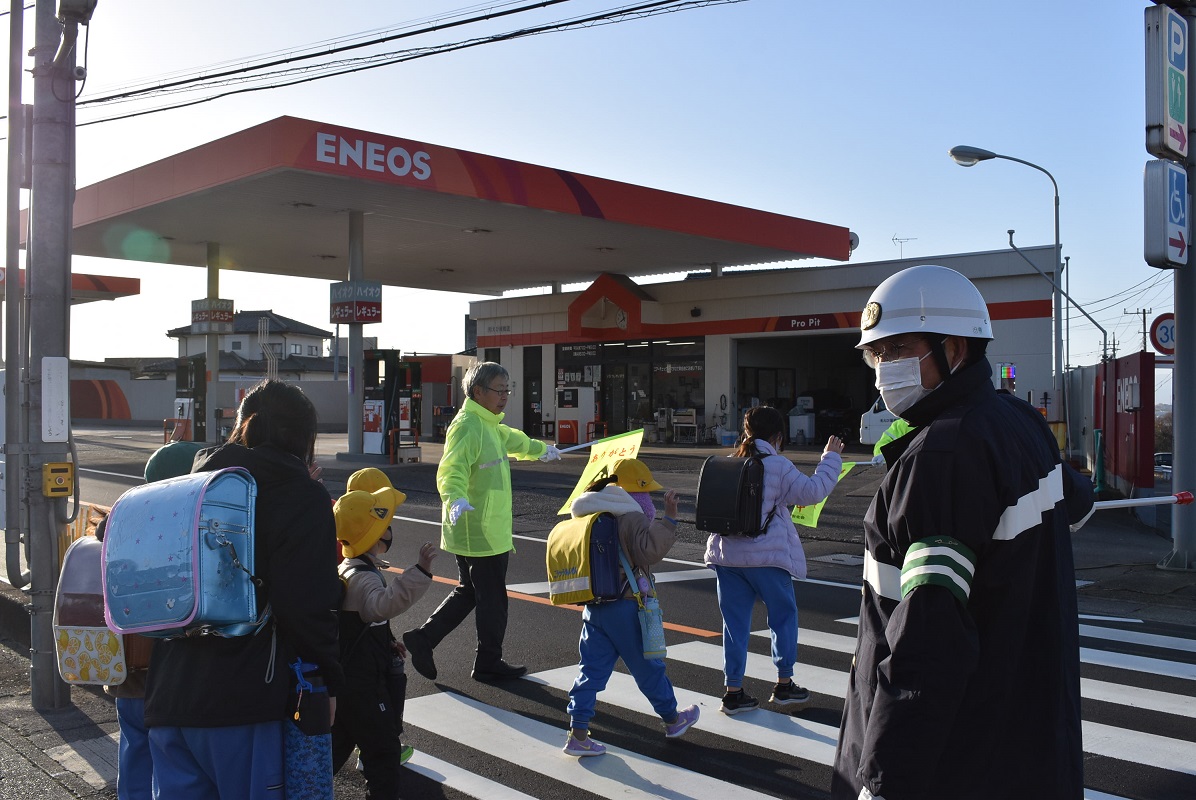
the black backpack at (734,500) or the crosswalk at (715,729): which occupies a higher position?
the black backpack at (734,500)

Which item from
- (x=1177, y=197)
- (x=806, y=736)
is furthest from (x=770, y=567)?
(x=1177, y=197)

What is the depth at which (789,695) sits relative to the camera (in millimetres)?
5809

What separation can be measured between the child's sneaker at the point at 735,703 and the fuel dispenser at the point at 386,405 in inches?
804

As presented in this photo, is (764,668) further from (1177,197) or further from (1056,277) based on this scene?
(1056,277)

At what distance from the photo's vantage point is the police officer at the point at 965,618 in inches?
86.0

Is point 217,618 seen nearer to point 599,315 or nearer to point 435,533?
point 435,533

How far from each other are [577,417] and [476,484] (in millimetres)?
25871

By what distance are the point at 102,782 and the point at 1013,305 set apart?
26.4m

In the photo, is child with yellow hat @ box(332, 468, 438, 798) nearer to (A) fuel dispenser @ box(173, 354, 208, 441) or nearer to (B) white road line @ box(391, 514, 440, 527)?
(B) white road line @ box(391, 514, 440, 527)

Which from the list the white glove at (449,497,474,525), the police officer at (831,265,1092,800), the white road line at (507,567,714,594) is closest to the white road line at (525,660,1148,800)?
the white glove at (449,497,474,525)

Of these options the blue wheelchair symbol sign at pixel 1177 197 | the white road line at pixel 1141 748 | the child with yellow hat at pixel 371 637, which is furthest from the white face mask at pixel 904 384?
the blue wheelchair symbol sign at pixel 1177 197

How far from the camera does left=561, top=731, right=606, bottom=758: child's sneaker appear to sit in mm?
A: 5055

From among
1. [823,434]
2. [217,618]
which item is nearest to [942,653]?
[217,618]

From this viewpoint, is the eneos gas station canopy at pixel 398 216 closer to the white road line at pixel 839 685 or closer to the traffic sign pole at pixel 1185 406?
the traffic sign pole at pixel 1185 406
